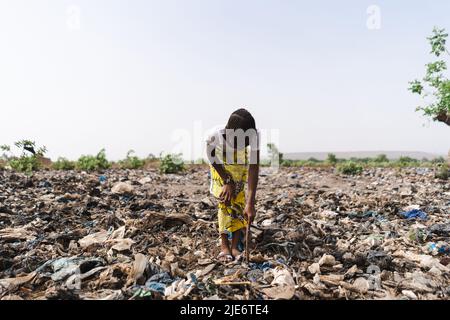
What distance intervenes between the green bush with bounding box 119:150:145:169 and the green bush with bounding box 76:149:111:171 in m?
0.75

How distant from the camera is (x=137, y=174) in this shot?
468 inches

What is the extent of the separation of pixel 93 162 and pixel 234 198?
9.93m

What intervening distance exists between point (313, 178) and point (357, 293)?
28.0 feet

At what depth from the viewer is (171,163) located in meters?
12.5

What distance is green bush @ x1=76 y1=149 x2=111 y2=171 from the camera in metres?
12.7

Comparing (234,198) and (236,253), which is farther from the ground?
(234,198)

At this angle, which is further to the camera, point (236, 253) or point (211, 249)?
point (211, 249)

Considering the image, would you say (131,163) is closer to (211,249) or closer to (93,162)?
(93,162)

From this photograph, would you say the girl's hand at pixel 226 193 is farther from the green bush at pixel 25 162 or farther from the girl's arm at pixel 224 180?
the green bush at pixel 25 162

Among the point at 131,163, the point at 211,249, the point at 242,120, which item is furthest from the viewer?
the point at 131,163

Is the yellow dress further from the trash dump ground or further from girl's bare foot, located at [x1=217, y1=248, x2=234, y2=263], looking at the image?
the trash dump ground

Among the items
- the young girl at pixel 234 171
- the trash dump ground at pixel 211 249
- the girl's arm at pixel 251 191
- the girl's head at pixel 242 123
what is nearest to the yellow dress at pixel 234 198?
the young girl at pixel 234 171

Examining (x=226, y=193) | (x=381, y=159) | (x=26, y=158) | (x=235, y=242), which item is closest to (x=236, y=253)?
(x=235, y=242)

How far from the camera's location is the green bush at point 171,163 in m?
12.5
